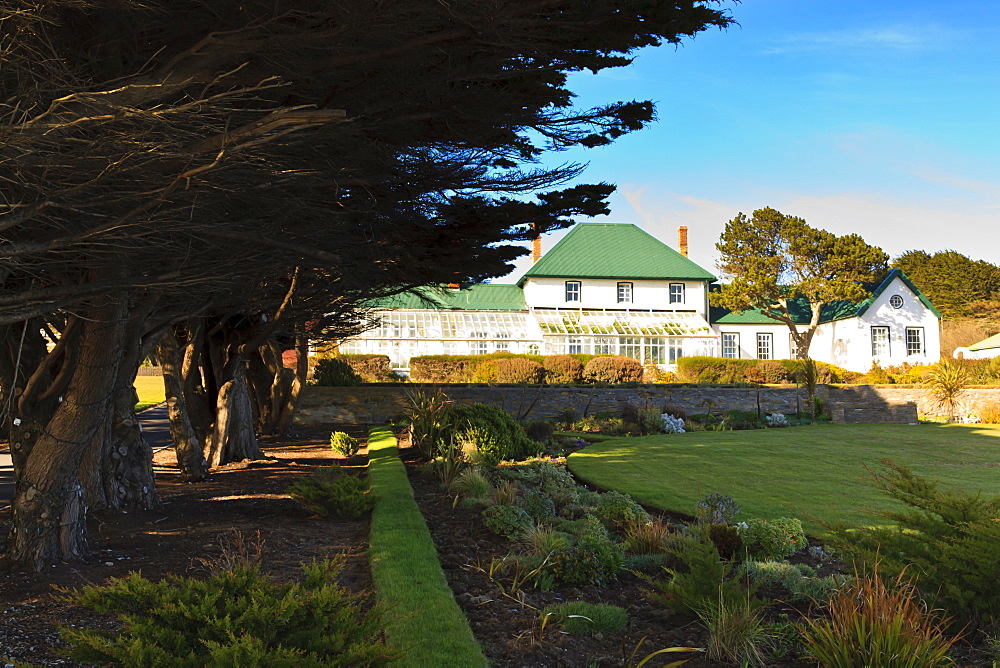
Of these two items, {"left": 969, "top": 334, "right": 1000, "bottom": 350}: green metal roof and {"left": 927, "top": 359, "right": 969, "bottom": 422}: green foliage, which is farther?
{"left": 969, "top": 334, "right": 1000, "bottom": 350}: green metal roof

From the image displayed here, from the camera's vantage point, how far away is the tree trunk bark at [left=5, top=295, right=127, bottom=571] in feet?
19.7

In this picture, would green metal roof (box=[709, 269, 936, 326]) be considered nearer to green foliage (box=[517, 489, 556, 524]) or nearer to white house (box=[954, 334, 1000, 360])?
white house (box=[954, 334, 1000, 360])

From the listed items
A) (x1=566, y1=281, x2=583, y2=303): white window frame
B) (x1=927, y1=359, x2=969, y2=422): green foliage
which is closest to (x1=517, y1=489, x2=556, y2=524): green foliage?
(x1=927, y1=359, x2=969, y2=422): green foliage

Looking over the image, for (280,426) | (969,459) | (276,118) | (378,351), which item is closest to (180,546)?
(276,118)

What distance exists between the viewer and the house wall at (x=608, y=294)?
4225 centimetres

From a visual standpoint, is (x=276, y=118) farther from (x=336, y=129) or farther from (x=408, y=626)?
(x=408, y=626)

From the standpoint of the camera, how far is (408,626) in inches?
192

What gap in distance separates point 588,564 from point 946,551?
2.52 meters

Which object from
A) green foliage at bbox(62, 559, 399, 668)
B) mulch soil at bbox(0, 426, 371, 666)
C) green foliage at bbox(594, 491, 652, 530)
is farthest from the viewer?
green foliage at bbox(594, 491, 652, 530)

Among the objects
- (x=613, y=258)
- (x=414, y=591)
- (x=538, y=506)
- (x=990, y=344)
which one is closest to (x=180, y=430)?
(x=538, y=506)

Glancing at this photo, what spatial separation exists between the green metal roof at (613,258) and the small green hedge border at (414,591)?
33.7 meters

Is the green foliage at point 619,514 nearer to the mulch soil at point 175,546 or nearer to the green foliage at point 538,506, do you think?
the green foliage at point 538,506

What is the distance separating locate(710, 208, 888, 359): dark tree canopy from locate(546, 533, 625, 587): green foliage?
1522 inches

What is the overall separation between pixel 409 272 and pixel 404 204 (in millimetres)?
2645
